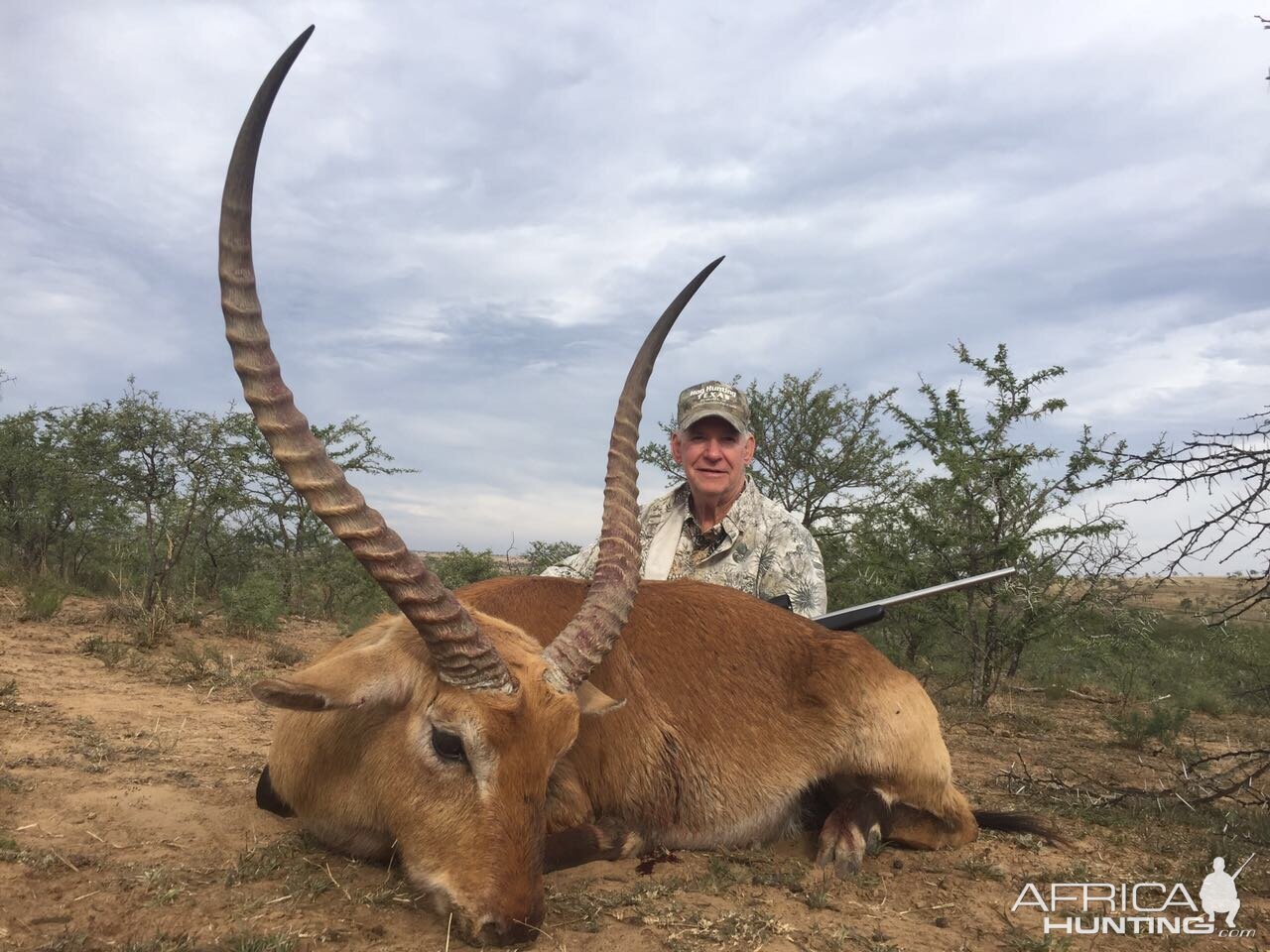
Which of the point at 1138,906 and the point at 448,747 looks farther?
the point at 1138,906

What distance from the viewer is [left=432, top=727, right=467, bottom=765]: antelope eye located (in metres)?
2.92

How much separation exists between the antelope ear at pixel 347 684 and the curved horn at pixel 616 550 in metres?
0.55

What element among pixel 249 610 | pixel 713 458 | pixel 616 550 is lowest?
pixel 249 610

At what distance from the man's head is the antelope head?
2.70m

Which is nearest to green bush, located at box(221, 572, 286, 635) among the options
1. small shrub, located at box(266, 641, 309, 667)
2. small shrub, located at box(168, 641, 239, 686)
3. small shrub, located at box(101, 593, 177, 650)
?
small shrub, located at box(101, 593, 177, 650)

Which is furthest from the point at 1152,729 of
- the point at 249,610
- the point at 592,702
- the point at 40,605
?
the point at 40,605

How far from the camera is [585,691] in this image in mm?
3436

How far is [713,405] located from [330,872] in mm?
3743

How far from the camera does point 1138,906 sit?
11.7 feet

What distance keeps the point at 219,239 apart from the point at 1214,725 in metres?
11.6

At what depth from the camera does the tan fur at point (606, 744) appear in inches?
112

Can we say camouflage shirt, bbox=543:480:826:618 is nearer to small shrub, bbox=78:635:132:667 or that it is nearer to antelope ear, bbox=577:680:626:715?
antelope ear, bbox=577:680:626:715

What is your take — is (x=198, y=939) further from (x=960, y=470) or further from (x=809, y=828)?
(x=960, y=470)

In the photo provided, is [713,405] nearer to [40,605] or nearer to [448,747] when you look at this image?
[448,747]
